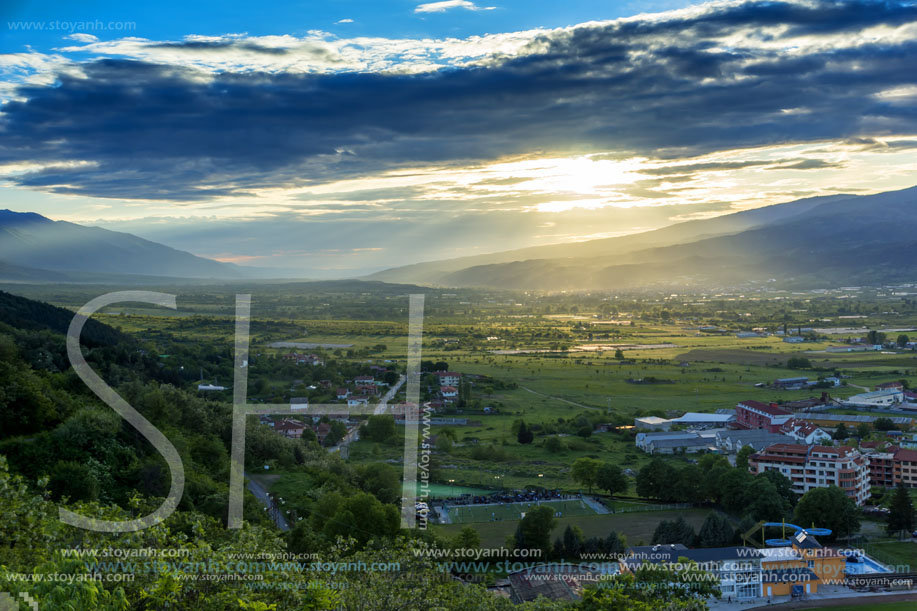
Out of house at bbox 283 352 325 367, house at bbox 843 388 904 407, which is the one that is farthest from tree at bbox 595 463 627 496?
house at bbox 283 352 325 367

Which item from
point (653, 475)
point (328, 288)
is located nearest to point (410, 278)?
point (328, 288)

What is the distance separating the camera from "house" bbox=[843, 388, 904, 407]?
32.7m

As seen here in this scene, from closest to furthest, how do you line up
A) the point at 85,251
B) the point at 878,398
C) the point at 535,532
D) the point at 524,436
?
the point at 535,532
the point at 524,436
the point at 878,398
the point at 85,251

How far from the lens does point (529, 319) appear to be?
74.0m

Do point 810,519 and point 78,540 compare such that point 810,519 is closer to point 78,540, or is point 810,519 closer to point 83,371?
point 78,540

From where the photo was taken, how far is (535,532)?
616 inches

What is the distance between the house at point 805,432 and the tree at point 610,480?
7.59m

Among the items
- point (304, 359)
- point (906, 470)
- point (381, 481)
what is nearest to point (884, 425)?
point (906, 470)

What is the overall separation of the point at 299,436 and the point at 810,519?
15.3m

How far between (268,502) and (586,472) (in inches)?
368

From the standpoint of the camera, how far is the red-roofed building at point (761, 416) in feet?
89.8

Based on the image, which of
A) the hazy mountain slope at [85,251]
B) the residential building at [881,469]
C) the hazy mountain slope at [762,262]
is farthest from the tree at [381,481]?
the hazy mountain slope at [85,251]

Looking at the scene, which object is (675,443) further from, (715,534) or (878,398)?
(878,398)

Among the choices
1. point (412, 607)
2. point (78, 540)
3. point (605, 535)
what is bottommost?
point (605, 535)
